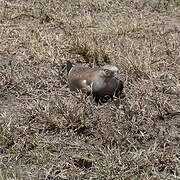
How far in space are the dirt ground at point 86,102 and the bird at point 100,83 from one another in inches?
3.9

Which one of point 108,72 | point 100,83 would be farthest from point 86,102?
point 108,72

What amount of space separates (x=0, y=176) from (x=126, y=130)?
1.12 meters

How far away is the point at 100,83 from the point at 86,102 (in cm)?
25

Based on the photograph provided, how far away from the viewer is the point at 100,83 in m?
3.52

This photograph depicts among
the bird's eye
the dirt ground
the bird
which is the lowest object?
the dirt ground

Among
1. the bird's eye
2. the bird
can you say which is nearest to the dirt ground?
the bird

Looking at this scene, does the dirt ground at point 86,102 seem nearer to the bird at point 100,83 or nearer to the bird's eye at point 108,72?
the bird at point 100,83

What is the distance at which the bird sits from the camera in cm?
351

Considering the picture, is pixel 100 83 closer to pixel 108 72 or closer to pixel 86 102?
pixel 108 72

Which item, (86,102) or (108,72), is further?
(108,72)

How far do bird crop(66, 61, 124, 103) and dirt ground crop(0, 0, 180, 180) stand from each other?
0.10 m

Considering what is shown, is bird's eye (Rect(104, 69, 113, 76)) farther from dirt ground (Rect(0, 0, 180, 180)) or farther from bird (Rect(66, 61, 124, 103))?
dirt ground (Rect(0, 0, 180, 180))

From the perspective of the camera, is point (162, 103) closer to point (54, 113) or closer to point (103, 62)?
point (54, 113)

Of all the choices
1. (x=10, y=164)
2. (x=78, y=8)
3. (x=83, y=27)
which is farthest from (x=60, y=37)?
(x=10, y=164)
